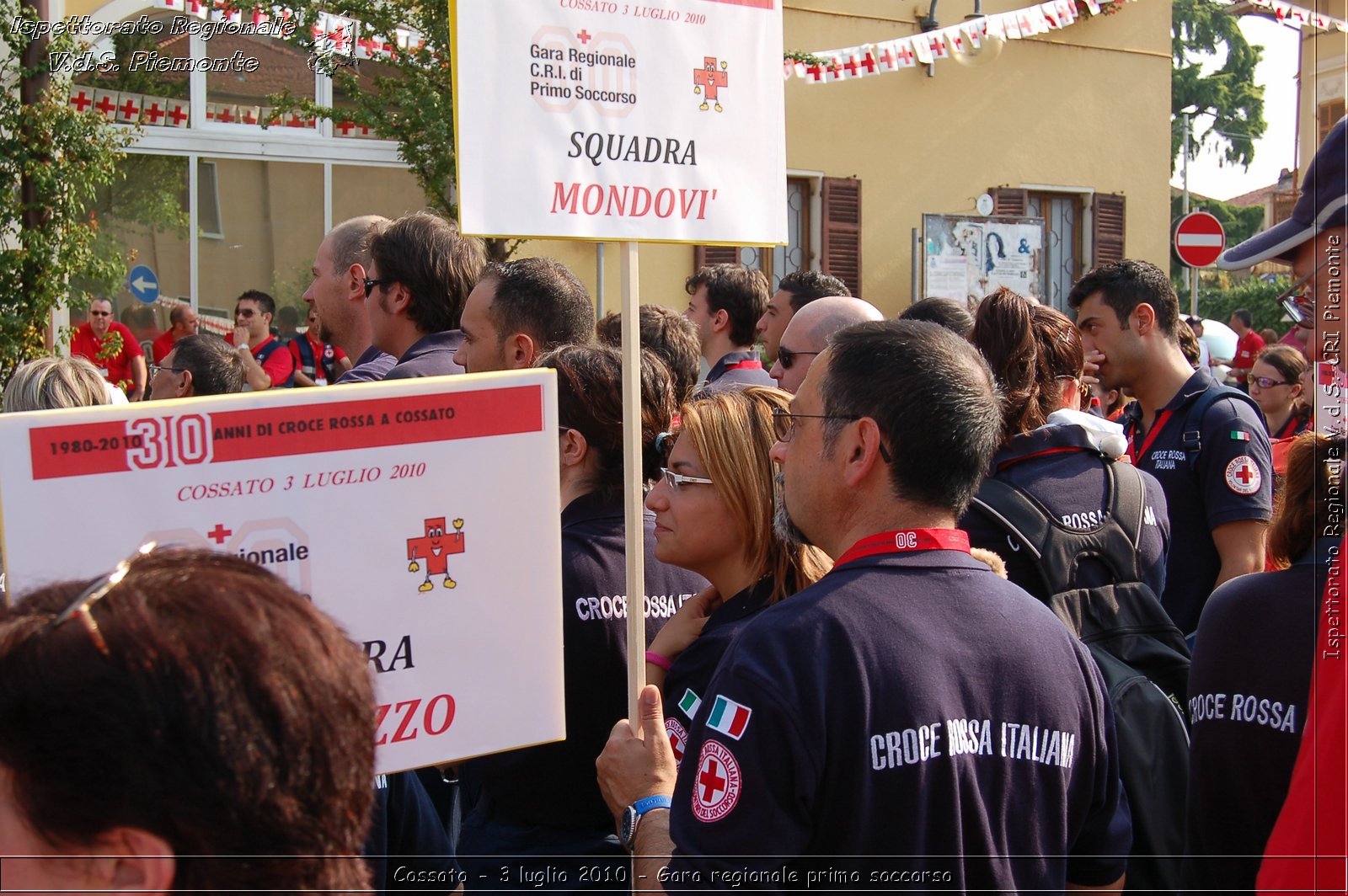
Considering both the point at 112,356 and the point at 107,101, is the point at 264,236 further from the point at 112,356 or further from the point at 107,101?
the point at 112,356

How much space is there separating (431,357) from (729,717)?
2.61 meters

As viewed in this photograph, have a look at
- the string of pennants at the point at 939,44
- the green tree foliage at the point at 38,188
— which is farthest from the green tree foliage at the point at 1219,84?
the green tree foliage at the point at 38,188

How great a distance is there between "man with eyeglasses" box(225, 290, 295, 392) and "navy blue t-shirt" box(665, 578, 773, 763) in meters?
6.70

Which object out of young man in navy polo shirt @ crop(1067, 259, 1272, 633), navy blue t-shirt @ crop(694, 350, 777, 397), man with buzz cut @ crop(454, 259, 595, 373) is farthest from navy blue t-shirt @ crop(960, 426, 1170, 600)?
navy blue t-shirt @ crop(694, 350, 777, 397)

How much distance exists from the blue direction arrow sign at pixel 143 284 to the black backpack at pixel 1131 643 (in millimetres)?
10984

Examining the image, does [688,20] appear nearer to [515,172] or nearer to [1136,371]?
[515,172]

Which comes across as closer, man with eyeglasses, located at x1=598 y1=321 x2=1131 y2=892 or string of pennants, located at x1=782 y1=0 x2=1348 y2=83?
man with eyeglasses, located at x1=598 y1=321 x2=1131 y2=892

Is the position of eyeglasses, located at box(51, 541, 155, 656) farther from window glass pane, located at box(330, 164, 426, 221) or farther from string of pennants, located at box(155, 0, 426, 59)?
window glass pane, located at box(330, 164, 426, 221)

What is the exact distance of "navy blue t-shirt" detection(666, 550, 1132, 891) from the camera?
1763mm

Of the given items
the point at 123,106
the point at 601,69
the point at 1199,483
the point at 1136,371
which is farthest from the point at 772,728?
the point at 123,106

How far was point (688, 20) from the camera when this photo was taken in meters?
2.62

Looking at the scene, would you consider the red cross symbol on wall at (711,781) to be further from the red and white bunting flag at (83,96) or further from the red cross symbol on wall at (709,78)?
the red and white bunting flag at (83,96)

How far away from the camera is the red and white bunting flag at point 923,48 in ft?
46.9

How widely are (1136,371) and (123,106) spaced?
35.7ft
